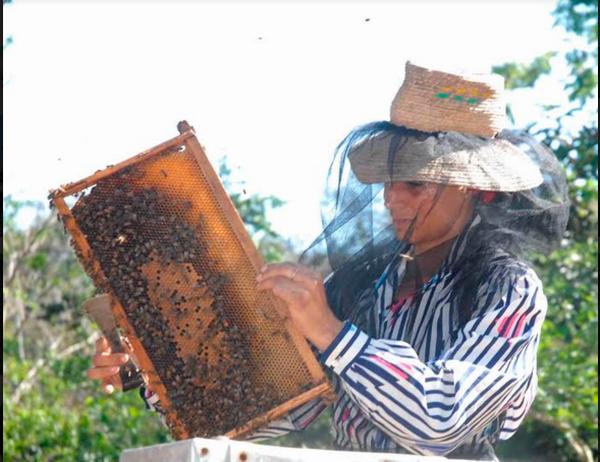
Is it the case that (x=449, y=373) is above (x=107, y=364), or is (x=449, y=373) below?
below

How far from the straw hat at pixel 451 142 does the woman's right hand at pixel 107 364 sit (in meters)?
0.93

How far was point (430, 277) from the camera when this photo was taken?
11.3 ft

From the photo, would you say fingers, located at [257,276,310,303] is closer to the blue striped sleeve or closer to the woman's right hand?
the blue striped sleeve

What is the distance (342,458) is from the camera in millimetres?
2461

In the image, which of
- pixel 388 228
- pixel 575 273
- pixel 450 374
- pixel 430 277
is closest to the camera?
pixel 450 374

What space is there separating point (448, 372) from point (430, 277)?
562mm

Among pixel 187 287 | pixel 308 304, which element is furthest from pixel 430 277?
pixel 187 287

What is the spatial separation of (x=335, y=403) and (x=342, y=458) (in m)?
0.94

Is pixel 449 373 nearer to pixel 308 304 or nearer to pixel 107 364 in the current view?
pixel 308 304

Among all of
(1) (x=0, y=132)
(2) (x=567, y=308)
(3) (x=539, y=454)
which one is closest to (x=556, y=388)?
(2) (x=567, y=308)

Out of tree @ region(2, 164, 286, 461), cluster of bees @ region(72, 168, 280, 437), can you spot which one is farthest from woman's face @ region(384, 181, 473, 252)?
tree @ region(2, 164, 286, 461)

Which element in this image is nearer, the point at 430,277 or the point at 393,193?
the point at 393,193

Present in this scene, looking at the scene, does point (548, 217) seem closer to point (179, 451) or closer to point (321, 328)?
point (321, 328)

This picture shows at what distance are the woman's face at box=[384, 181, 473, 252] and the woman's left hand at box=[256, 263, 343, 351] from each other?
39cm
